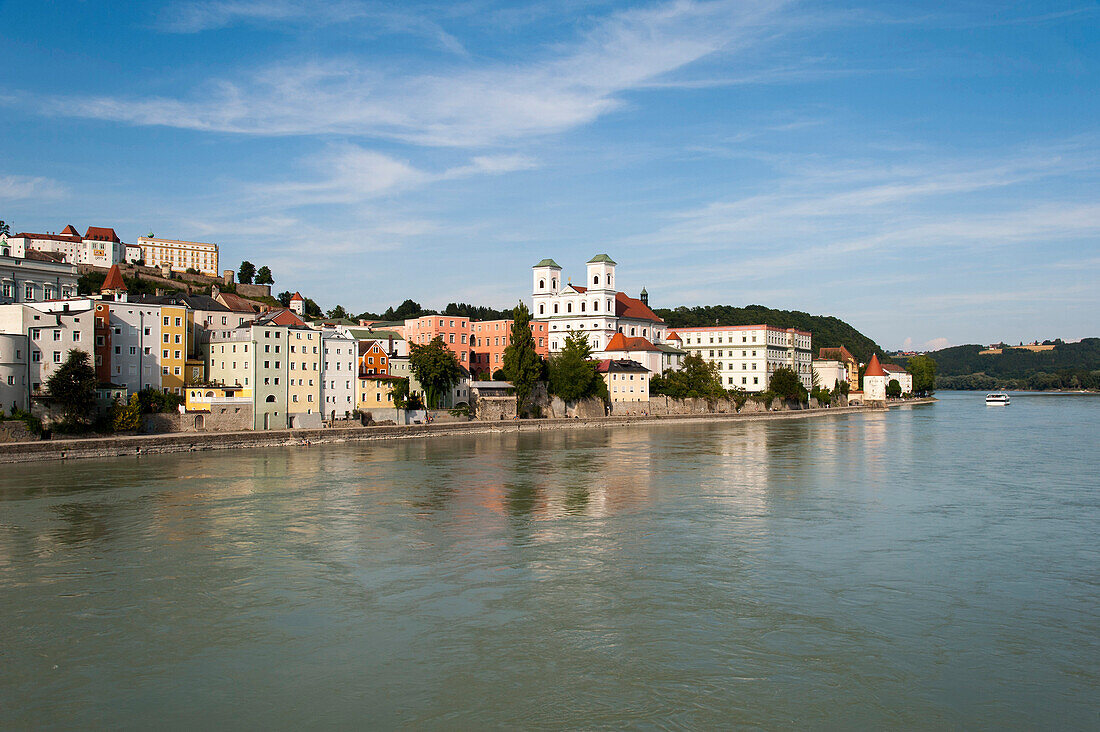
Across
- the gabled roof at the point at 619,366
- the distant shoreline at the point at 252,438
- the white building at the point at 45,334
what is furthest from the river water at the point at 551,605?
the gabled roof at the point at 619,366

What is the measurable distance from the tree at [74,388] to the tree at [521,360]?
24.9 metres

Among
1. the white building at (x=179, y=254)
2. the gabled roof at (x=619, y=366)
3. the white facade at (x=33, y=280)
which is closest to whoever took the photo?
the white facade at (x=33, y=280)

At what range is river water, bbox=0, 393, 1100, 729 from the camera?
831 centimetres

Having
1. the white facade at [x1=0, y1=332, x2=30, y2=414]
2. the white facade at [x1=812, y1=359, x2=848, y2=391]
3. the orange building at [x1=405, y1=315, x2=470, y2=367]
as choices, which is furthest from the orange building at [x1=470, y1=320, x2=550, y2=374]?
the white facade at [x1=812, y1=359, x2=848, y2=391]

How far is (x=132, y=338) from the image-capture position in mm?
37094

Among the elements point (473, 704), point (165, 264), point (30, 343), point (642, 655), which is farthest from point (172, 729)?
point (165, 264)

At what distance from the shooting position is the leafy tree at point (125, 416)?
3322 centimetres

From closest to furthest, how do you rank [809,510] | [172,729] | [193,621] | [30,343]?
[172,729] < [193,621] < [809,510] < [30,343]

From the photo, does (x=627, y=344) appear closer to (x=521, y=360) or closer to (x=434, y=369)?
(x=521, y=360)

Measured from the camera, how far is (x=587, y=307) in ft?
231

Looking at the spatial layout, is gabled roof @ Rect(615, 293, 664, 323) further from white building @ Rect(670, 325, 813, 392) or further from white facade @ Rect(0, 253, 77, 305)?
white facade @ Rect(0, 253, 77, 305)

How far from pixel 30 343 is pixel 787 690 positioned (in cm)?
3317

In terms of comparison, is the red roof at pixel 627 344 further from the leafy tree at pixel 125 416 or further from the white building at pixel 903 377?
the white building at pixel 903 377

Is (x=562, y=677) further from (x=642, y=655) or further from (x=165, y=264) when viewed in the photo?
(x=165, y=264)
